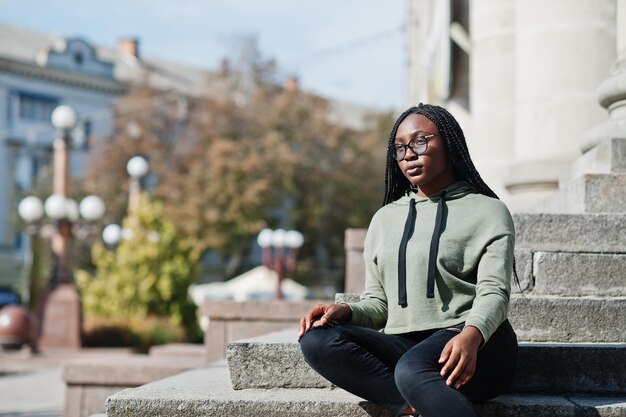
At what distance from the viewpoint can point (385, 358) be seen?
4020mm

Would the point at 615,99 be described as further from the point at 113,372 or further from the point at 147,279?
the point at 147,279

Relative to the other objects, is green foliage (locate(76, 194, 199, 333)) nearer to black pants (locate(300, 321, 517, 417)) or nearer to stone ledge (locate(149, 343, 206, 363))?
stone ledge (locate(149, 343, 206, 363))

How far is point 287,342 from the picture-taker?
14.9ft

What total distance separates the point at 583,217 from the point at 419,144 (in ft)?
5.95

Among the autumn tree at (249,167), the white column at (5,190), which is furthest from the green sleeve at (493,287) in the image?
the white column at (5,190)

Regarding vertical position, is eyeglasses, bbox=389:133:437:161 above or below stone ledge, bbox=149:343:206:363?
above

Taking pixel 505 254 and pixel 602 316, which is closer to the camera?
pixel 505 254

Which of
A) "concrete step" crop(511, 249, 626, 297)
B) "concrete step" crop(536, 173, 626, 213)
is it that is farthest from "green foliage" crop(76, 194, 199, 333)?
"concrete step" crop(511, 249, 626, 297)

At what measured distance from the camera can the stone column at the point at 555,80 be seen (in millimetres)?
8523

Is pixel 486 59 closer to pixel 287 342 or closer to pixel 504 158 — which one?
pixel 504 158

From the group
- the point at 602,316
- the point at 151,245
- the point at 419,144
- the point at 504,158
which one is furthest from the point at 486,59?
the point at 151,245

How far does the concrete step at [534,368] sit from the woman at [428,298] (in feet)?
1.30

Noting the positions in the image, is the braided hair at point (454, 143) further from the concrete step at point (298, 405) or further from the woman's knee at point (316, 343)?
the woman's knee at point (316, 343)

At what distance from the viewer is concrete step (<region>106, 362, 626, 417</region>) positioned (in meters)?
4.09
